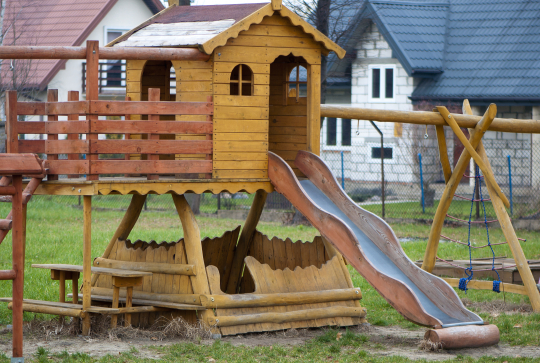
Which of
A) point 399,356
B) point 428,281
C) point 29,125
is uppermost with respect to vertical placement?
point 29,125

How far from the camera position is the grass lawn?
6.95m

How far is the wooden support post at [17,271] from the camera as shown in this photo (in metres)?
6.11

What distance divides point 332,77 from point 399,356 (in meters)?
19.5

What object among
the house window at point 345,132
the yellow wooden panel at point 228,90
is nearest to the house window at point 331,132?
the house window at point 345,132

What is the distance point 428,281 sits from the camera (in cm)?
770

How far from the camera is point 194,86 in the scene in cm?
828

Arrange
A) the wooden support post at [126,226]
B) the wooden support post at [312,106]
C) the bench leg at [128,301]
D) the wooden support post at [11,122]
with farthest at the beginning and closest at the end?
the wooden support post at [126,226] → the wooden support post at [312,106] → the bench leg at [128,301] → the wooden support post at [11,122]

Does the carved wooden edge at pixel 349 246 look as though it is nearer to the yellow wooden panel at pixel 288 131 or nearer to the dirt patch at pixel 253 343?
the dirt patch at pixel 253 343

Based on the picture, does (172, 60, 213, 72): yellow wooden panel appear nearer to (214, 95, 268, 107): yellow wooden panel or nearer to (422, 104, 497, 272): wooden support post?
(214, 95, 268, 107): yellow wooden panel

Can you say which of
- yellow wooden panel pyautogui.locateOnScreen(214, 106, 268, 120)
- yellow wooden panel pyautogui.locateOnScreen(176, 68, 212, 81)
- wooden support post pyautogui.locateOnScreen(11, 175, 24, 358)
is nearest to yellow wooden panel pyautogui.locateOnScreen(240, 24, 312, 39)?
yellow wooden panel pyautogui.locateOnScreen(176, 68, 212, 81)

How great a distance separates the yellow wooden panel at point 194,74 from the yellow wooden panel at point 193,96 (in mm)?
152

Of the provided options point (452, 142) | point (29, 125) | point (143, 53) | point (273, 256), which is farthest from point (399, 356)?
point (452, 142)

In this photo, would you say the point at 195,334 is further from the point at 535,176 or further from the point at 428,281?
the point at 535,176

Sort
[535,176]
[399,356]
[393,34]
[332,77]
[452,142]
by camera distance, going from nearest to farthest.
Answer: [399,356] → [535,176] → [452,142] → [393,34] → [332,77]
